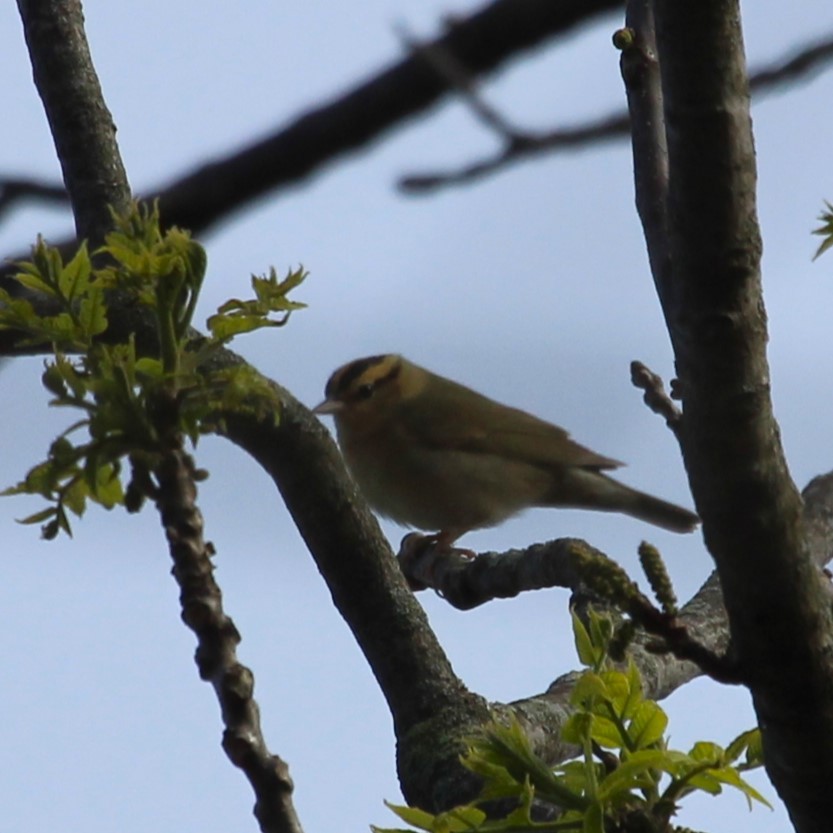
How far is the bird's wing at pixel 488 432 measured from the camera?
34.3ft

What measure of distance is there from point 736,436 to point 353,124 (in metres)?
1.31

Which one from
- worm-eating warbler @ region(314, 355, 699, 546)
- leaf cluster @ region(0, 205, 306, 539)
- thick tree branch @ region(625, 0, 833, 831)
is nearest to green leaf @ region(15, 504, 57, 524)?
leaf cluster @ region(0, 205, 306, 539)

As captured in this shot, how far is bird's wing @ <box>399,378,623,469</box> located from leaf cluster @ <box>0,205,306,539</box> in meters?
8.19

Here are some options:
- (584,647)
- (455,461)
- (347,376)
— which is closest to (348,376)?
(347,376)

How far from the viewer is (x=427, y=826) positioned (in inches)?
82.0

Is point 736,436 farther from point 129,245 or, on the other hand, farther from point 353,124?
point 353,124

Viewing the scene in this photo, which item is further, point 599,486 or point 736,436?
point 599,486

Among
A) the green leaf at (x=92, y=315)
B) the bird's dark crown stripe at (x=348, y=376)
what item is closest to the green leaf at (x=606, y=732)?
the green leaf at (x=92, y=315)

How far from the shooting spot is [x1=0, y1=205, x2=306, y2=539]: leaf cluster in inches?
77.6

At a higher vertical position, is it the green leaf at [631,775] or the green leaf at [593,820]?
the green leaf at [631,775]

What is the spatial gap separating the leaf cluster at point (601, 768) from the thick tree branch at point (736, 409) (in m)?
0.16

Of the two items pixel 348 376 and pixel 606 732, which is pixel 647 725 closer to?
pixel 606 732

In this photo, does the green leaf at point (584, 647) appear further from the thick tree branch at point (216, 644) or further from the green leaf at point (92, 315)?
the green leaf at point (92, 315)

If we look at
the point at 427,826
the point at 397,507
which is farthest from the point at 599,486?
the point at 427,826
